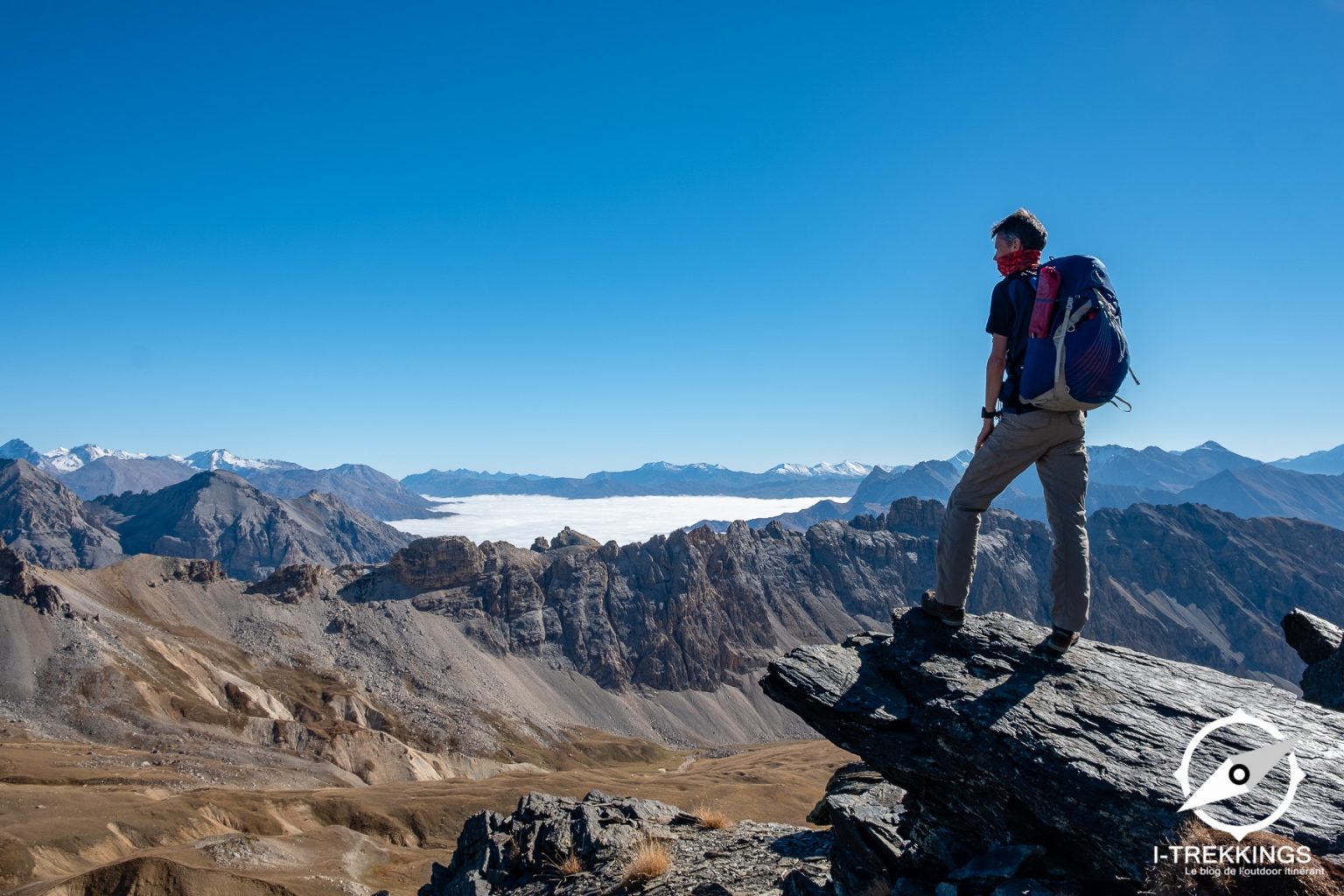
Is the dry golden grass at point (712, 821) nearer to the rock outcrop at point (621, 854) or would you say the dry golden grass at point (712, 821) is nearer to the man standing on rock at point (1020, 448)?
the rock outcrop at point (621, 854)

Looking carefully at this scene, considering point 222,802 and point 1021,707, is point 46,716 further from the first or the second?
point 1021,707

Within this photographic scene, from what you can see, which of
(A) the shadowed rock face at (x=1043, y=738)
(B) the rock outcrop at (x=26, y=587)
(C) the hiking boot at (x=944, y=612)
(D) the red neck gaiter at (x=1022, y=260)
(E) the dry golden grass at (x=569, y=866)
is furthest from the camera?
(B) the rock outcrop at (x=26, y=587)

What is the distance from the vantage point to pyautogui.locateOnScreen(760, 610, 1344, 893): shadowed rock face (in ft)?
26.2

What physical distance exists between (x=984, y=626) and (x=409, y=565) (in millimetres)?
201878

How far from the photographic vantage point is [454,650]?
177 m

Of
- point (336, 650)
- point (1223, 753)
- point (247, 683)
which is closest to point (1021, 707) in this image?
point (1223, 753)

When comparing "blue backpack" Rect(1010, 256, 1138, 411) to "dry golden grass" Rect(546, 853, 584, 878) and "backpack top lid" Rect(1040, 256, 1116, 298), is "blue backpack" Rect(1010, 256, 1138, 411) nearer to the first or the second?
"backpack top lid" Rect(1040, 256, 1116, 298)

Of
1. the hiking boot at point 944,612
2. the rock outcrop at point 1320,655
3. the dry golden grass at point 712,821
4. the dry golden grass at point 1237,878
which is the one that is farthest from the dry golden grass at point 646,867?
the rock outcrop at point 1320,655

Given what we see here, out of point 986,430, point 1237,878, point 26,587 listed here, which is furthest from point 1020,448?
point 26,587

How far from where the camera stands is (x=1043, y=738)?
349 inches

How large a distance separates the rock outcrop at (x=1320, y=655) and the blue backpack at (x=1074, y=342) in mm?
4917

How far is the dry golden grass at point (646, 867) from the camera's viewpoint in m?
12.3

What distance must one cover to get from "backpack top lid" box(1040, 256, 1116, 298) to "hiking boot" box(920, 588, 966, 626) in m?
4.42

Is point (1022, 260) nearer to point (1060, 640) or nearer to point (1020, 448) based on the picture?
point (1020, 448)
